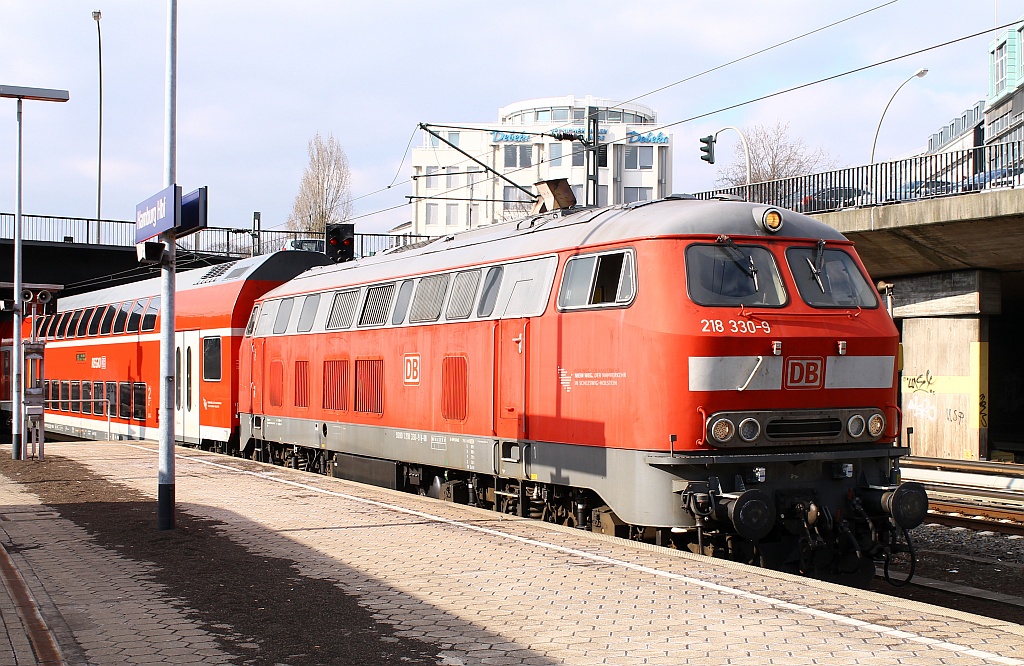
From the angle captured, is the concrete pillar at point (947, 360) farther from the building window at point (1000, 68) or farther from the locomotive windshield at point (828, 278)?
the building window at point (1000, 68)

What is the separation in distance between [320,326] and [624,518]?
8557 millimetres

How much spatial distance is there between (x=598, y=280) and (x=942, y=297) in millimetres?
17134

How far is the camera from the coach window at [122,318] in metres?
27.5

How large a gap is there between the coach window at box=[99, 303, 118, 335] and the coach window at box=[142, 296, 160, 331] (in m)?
2.64

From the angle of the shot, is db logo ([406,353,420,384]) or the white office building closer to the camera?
db logo ([406,353,420,384])

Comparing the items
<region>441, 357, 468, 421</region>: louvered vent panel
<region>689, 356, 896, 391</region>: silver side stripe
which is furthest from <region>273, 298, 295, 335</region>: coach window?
<region>689, 356, 896, 391</region>: silver side stripe

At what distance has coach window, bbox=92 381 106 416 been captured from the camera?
29.3 m

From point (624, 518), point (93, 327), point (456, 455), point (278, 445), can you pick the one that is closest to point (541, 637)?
point (624, 518)

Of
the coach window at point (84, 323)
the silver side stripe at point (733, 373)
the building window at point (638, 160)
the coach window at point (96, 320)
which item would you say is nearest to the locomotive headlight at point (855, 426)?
the silver side stripe at point (733, 373)

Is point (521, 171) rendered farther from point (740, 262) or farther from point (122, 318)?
point (740, 262)

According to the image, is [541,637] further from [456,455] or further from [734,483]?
[456,455]

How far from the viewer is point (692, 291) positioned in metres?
10.0

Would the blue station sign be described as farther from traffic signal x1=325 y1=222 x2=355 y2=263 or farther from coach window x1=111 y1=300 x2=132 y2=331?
coach window x1=111 y1=300 x2=132 y2=331

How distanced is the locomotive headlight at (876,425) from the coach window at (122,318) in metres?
21.3
